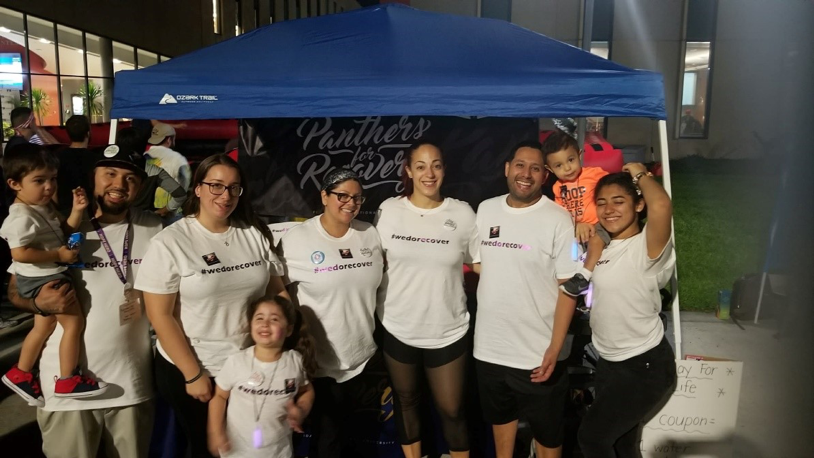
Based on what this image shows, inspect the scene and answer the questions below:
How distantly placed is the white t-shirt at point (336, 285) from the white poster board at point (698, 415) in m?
1.69

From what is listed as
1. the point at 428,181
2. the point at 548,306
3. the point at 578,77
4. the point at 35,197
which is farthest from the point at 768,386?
the point at 35,197

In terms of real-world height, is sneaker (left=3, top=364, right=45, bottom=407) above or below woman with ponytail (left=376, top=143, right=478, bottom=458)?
below

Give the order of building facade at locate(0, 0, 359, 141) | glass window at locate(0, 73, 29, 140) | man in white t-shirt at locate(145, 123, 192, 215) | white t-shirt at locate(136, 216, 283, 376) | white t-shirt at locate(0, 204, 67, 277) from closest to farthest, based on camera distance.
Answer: white t-shirt at locate(136, 216, 283, 376), white t-shirt at locate(0, 204, 67, 277), man in white t-shirt at locate(145, 123, 192, 215), glass window at locate(0, 73, 29, 140), building facade at locate(0, 0, 359, 141)

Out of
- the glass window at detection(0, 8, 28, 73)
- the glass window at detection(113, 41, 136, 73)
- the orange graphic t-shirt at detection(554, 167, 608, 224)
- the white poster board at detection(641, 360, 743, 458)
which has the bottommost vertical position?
the white poster board at detection(641, 360, 743, 458)

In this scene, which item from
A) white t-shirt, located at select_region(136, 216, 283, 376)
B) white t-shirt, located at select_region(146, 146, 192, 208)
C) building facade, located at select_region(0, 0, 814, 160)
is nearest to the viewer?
white t-shirt, located at select_region(136, 216, 283, 376)

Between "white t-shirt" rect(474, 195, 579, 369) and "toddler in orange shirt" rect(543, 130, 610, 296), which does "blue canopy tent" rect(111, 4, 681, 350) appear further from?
"white t-shirt" rect(474, 195, 579, 369)

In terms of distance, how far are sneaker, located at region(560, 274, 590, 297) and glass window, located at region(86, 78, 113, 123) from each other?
13.4m

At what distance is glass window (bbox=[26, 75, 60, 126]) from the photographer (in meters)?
11.4

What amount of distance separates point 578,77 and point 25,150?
2853 mm

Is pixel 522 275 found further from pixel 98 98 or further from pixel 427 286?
pixel 98 98

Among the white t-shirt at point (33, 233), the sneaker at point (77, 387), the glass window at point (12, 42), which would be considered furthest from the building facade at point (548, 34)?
the sneaker at point (77, 387)

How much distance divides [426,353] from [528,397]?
58 centimetres

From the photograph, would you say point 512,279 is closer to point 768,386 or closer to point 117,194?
point 117,194

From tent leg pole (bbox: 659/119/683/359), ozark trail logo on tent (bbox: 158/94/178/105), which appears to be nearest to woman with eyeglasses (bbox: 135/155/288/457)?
ozark trail logo on tent (bbox: 158/94/178/105)
